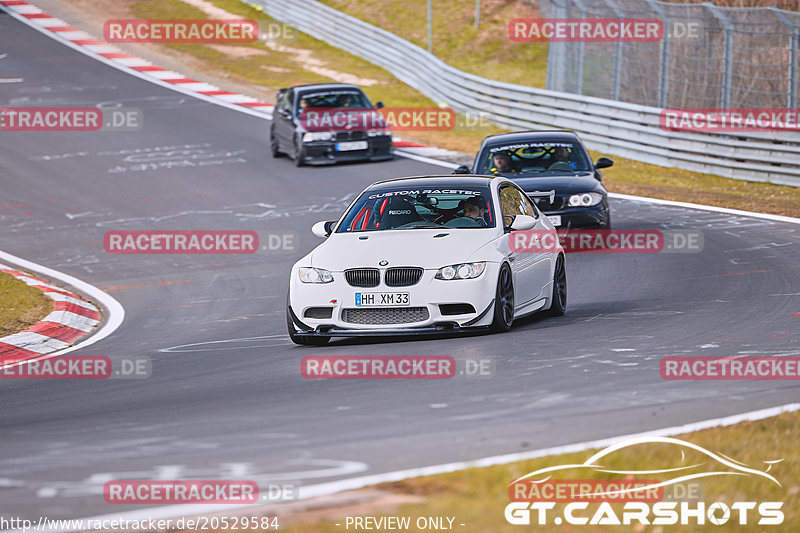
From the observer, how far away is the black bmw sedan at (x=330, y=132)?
84.0 ft

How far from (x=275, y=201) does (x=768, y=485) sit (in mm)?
16951

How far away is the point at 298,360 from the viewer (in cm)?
1033

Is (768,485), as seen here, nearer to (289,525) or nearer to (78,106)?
(289,525)

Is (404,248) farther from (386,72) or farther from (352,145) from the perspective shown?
(386,72)

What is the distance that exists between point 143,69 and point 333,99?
12.5 meters

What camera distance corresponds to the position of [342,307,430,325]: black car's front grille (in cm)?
1057

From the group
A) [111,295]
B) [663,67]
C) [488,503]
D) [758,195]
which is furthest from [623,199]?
[488,503]

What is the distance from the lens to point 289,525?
5570 mm

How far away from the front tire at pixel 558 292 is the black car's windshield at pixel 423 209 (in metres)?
1.20

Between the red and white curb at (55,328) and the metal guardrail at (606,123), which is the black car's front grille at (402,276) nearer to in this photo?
the red and white curb at (55,328)

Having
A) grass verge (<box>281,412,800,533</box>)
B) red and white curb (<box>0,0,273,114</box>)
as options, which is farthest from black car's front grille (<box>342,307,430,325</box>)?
red and white curb (<box>0,0,273,114</box>)

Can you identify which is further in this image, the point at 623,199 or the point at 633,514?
the point at 623,199

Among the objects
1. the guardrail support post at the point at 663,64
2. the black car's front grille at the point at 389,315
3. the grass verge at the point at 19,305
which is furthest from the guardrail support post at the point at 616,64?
the black car's front grille at the point at 389,315

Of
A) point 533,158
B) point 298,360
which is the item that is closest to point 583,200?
point 533,158
